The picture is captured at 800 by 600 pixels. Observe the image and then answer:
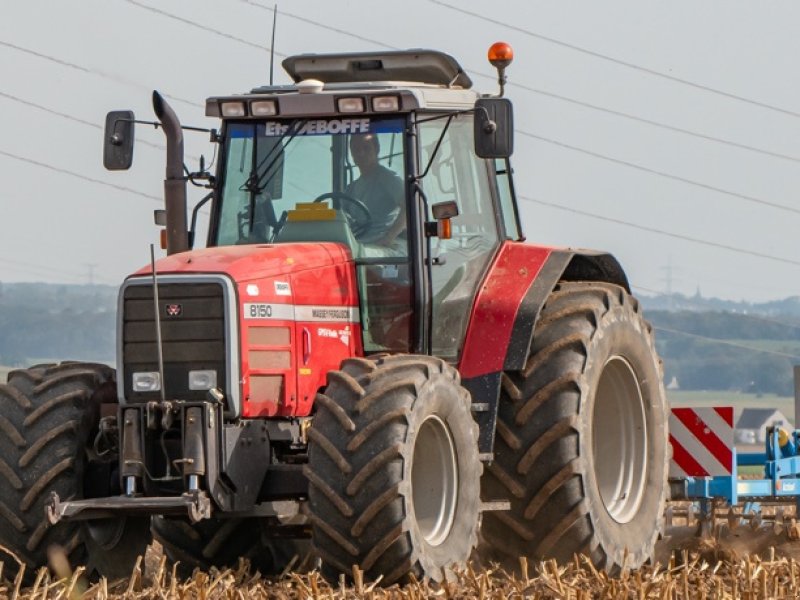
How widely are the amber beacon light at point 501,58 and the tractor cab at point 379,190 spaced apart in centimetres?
45

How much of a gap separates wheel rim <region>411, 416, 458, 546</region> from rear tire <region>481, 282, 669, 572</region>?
65cm

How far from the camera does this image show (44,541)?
9.29 meters

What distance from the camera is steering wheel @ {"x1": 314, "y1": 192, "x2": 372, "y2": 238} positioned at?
9977 mm

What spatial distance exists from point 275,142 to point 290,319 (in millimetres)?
1299

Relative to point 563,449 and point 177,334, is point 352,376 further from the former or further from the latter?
point 563,449

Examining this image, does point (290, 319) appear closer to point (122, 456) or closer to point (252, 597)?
point (122, 456)

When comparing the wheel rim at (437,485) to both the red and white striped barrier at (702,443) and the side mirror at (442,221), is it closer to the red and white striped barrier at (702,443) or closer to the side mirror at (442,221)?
the side mirror at (442,221)

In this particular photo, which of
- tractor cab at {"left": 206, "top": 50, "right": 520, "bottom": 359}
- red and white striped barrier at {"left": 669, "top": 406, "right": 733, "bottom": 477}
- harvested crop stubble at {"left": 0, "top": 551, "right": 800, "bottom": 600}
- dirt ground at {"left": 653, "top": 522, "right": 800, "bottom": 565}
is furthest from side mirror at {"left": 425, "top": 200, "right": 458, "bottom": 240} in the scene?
red and white striped barrier at {"left": 669, "top": 406, "right": 733, "bottom": 477}

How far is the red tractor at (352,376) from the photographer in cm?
881

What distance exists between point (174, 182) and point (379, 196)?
1256 millimetres

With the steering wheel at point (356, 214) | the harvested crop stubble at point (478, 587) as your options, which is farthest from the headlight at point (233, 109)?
the harvested crop stubble at point (478, 587)


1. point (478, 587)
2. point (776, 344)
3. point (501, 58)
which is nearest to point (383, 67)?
point (501, 58)

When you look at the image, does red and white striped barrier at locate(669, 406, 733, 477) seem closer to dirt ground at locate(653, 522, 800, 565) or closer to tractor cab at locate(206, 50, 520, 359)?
dirt ground at locate(653, 522, 800, 565)

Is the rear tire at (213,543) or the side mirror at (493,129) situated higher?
the side mirror at (493,129)
